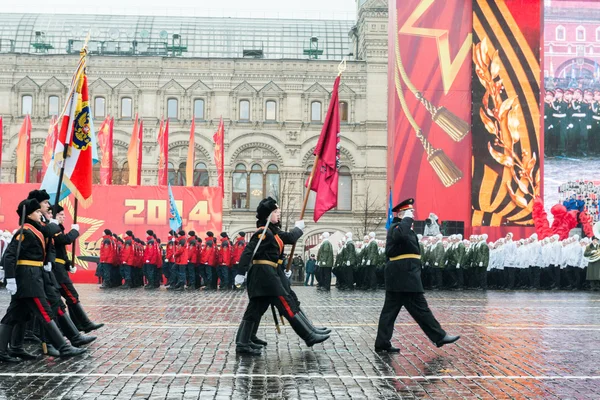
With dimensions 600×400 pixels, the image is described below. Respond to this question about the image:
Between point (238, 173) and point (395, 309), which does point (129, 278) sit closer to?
point (395, 309)

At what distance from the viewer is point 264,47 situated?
176 feet

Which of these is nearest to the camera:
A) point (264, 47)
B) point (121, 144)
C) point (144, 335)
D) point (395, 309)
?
point (395, 309)

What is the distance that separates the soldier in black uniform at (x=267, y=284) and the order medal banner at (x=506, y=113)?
2605 cm

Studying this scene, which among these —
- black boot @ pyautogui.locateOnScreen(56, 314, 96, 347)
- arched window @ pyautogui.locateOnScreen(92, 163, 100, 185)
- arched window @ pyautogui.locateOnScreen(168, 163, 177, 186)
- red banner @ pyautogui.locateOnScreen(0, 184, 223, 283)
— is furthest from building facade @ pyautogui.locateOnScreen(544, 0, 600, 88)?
black boot @ pyautogui.locateOnScreen(56, 314, 96, 347)

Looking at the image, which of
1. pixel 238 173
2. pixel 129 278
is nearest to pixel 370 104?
pixel 238 173

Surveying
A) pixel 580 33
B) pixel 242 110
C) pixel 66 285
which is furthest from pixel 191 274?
pixel 242 110

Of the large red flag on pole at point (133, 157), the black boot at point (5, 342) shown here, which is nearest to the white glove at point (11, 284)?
the black boot at point (5, 342)

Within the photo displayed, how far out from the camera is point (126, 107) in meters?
49.9

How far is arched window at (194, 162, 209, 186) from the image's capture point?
49.2 m

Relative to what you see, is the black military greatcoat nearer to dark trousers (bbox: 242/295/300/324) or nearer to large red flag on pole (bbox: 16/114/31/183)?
dark trousers (bbox: 242/295/300/324)

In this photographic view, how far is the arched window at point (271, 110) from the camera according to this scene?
50.0m

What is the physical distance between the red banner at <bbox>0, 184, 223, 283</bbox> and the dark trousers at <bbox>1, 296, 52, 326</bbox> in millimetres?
23109

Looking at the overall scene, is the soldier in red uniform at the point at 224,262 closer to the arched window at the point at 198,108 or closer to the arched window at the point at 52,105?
the arched window at the point at 198,108

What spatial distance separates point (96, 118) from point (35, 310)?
134 ft
